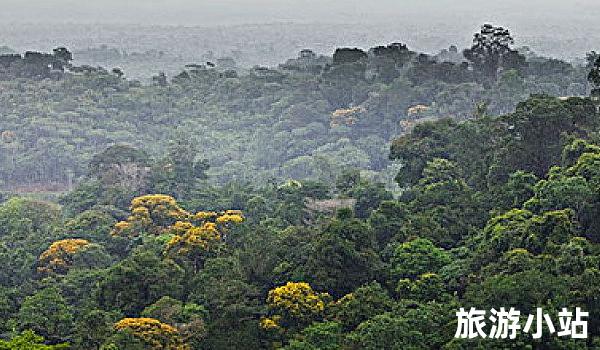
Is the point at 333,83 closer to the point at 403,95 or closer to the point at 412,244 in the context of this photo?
the point at 403,95

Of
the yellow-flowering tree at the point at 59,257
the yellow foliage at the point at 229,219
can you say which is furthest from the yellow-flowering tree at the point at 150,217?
the yellow foliage at the point at 229,219

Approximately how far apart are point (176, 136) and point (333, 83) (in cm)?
1108

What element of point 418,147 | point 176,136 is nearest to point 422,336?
point 418,147

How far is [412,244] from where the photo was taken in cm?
2580

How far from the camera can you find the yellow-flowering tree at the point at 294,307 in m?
22.6

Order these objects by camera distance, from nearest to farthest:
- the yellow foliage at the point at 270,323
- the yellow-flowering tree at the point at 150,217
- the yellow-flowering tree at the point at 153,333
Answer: the yellow-flowering tree at the point at 153,333 → the yellow foliage at the point at 270,323 → the yellow-flowering tree at the point at 150,217

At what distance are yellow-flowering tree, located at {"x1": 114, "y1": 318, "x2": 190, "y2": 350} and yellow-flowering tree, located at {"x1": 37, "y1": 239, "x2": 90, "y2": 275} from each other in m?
10.1

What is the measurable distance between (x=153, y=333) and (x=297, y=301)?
3.27 m

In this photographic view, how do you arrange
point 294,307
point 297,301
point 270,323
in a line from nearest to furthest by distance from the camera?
point 270,323 < point 294,307 < point 297,301

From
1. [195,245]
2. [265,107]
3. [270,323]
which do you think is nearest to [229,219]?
[195,245]

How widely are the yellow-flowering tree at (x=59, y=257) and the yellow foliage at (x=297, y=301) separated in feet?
35.5

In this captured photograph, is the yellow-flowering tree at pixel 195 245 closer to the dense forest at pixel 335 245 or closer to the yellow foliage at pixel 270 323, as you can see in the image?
the dense forest at pixel 335 245

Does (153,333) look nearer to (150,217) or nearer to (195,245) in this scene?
(195,245)

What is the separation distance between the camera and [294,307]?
22.7m
